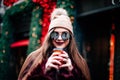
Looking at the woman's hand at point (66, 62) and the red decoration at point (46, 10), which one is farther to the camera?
the red decoration at point (46, 10)

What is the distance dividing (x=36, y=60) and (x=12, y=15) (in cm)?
926

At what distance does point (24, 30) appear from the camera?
12.6 m

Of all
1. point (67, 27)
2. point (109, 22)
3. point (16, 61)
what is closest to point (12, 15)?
point (16, 61)

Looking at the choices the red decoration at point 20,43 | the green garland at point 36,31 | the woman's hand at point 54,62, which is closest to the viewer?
the woman's hand at point 54,62

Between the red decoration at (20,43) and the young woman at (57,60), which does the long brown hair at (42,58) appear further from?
the red decoration at (20,43)

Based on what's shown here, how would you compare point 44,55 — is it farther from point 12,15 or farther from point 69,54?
point 12,15

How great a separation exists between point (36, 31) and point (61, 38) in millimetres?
6794

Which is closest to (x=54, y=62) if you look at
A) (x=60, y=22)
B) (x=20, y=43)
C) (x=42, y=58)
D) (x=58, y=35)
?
(x=42, y=58)

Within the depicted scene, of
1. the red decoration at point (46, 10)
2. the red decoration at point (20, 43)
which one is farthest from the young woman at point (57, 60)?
the red decoration at point (20, 43)

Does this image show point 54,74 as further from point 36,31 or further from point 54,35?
point 36,31

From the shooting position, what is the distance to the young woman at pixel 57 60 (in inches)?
142

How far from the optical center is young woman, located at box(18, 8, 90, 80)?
11.8 ft

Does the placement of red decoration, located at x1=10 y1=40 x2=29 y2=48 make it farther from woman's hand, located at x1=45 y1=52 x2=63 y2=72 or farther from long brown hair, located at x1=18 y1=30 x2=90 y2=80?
woman's hand, located at x1=45 y1=52 x2=63 y2=72

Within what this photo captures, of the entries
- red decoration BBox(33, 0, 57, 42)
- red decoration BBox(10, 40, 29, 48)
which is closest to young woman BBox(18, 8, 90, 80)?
red decoration BBox(33, 0, 57, 42)
